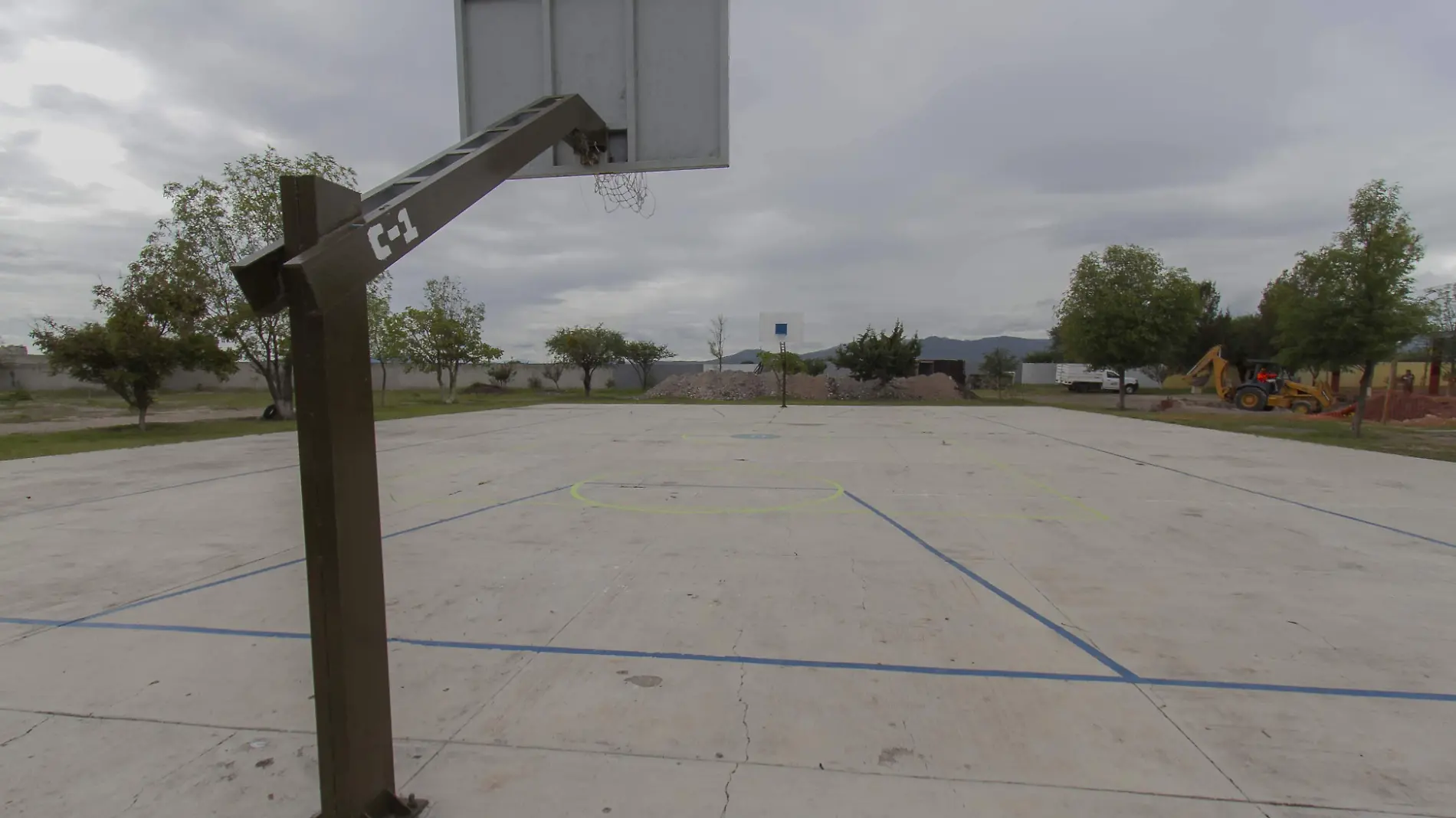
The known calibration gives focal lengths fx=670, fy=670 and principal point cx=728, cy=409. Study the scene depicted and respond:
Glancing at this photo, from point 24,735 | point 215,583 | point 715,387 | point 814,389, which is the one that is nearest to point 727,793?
point 24,735

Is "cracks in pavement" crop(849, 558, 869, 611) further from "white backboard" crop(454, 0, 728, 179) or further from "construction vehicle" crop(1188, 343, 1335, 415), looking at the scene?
"construction vehicle" crop(1188, 343, 1335, 415)

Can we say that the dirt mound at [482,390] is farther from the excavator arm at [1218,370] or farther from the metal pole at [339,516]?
the metal pole at [339,516]

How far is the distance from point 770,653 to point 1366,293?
1792cm

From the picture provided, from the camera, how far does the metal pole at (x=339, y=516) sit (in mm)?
1847

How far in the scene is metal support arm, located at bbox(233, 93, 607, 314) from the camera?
1806 millimetres

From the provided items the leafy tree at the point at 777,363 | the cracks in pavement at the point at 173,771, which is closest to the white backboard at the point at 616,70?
the cracks in pavement at the point at 173,771

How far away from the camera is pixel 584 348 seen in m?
41.4

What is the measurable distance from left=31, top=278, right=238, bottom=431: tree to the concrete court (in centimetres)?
1013

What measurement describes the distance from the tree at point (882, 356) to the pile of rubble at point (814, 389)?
1.04m

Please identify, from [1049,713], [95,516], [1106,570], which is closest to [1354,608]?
[1106,570]

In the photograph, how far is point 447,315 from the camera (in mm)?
32875

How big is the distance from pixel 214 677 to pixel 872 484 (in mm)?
7386

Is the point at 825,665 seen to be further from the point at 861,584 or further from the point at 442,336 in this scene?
the point at 442,336

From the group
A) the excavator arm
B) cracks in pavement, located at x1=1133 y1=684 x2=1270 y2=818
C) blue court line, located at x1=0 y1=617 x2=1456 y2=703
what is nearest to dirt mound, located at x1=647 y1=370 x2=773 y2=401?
the excavator arm
